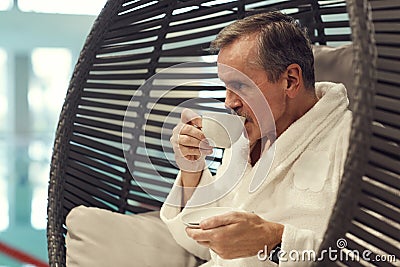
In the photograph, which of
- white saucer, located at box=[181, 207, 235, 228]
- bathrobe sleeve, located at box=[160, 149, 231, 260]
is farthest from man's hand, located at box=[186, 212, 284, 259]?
bathrobe sleeve, located at box=[160, 149, 231, 260]

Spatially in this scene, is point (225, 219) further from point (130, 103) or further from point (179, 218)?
point (130, 103)

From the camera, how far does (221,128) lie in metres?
1.31

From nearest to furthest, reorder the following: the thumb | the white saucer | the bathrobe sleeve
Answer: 1. the white saucer
2. the thumb
3. the bathrobe sleeve

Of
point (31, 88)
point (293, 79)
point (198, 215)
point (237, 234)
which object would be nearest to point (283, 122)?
point (293, 79)

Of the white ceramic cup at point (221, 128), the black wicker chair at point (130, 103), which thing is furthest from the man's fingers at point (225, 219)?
the black wicker chair at point (130, 103)

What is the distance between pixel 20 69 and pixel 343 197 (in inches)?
398

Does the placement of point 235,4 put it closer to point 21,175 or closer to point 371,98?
point 371,98

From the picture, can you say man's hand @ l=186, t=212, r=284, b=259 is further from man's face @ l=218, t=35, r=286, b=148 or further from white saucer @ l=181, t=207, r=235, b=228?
man's face @ l=218, t=35, r=286, b=148

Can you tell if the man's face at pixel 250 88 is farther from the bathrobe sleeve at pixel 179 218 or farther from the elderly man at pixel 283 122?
the bathrobe sleeve at pixel 179 218

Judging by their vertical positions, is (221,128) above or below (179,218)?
above

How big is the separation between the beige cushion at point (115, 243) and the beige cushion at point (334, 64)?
53 centimetres

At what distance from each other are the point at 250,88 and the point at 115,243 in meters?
0.49

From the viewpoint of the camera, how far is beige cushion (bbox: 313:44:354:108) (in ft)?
5.13

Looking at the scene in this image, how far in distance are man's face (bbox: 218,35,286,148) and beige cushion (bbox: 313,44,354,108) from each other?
303 millimetres
